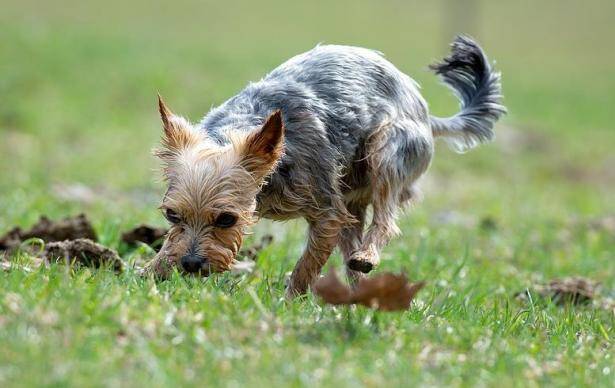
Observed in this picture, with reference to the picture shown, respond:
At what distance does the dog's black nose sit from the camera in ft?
17.0

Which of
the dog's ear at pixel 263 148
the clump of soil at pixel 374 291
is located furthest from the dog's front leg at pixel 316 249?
the clump of soil at pixel 374 291

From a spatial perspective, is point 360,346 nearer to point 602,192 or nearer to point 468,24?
point 602,192

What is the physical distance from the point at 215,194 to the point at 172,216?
0.28 meters

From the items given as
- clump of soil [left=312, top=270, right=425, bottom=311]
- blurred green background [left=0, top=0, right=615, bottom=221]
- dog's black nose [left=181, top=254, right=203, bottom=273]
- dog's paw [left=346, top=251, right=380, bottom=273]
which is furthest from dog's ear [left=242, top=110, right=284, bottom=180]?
blurred green background [left=0, top=0, right=615, bottom=221]

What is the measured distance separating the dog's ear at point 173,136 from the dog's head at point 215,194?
3 centimetres

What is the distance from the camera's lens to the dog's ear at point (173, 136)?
551cm

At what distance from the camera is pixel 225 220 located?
530 cm

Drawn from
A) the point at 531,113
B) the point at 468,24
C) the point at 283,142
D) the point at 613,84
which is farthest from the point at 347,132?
the point at 468,24

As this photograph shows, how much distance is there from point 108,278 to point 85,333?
1060 millimetres

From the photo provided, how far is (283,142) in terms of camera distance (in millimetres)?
5480

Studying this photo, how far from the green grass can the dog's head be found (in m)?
0.18

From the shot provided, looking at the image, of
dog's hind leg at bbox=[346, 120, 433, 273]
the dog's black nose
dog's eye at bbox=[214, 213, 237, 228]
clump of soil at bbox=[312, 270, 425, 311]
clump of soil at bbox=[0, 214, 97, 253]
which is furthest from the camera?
clump of soil at bbox=[0, 214, 97, 253]

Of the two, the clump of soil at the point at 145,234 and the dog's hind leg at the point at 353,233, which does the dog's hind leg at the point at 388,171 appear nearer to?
the dog's hind leg at the point at 353,233

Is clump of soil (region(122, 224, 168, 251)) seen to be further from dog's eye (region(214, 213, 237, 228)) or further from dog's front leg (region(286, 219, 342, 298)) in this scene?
dog's eye (region(214, 213, 237, 228))
